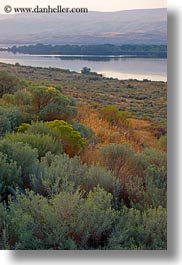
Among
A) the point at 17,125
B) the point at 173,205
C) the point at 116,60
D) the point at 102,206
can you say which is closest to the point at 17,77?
the point at 17,125

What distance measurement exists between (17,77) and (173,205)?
5.02 feet

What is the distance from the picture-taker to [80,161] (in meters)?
4.61

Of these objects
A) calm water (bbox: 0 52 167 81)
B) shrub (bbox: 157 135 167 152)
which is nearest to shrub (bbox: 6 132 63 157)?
calm water (bbox: 0 52 167 81)

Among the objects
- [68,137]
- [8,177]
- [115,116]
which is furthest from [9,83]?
[115,116]

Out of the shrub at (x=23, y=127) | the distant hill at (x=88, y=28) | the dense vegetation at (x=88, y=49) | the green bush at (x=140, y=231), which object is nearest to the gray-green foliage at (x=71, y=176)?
the green bush at (x=140, y=231)

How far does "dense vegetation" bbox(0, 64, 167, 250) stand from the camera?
14.4 feet

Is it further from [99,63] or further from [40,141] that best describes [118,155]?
[99,63]

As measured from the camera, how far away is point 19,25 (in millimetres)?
4613

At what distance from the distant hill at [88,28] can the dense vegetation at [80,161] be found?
0.89 feet

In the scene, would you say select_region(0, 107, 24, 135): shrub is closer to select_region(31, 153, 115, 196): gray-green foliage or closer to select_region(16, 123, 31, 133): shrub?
select_region(16, 123, 31, 133): shrub

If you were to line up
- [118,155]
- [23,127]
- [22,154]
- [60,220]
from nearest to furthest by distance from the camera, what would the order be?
1. [60,220]
2. [118,155]
3. [22,154]
4. [23,127]

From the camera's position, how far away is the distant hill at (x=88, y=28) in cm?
453

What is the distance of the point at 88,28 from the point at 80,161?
1013 millimetres

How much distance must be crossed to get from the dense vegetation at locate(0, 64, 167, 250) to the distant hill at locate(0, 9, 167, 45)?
272mm
